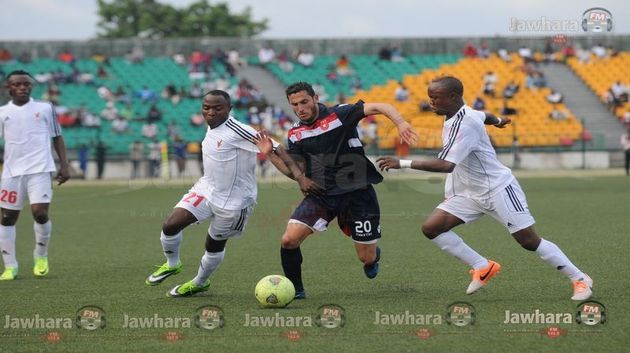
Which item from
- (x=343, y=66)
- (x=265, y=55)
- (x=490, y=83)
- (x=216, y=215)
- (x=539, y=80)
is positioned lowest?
(x=216, y=215)

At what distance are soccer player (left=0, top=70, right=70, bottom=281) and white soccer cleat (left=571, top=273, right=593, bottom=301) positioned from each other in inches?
225

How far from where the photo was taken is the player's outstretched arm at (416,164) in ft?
24.6

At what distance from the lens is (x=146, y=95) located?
42.0 m

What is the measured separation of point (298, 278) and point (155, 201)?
16.2m

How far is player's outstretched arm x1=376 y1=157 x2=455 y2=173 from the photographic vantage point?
24.6ft

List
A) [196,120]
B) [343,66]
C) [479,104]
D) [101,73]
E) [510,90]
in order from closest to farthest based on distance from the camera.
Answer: [479,104], [196,120], [510,90], [101,73], [343,66]

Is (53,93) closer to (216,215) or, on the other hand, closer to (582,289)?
(216,215)

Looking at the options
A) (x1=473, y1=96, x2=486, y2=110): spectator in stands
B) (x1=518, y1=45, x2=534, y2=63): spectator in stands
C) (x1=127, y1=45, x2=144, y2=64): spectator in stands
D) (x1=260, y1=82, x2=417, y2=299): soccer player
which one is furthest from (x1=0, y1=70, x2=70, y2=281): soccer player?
(x1=518, y1=45, x2=534, y2=63): spectator in stands

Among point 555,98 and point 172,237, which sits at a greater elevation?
point 555,98

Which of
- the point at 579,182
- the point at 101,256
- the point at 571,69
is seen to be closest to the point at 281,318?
the point at 101,256

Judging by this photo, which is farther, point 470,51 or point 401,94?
point 470,51

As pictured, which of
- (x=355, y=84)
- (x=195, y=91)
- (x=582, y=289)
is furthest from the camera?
(x=355, y=84)

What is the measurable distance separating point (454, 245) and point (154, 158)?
28.9 metres

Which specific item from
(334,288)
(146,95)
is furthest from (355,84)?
(334,288)
